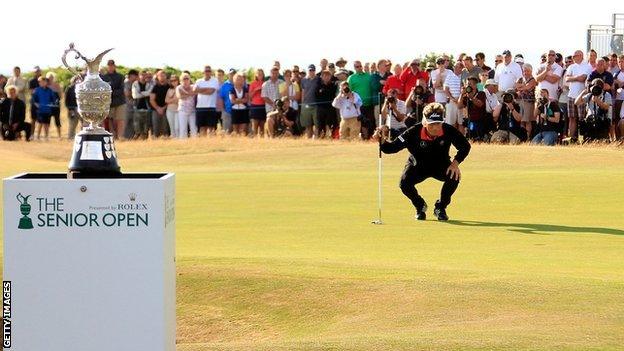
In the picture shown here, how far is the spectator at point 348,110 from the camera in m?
32.0

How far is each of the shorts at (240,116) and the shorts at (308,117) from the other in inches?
59.2

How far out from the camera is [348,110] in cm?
3259

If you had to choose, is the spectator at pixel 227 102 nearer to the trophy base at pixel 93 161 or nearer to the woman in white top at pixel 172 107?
the woman in white top at pixel 172 107

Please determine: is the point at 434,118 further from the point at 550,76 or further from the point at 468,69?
the point at 468,69

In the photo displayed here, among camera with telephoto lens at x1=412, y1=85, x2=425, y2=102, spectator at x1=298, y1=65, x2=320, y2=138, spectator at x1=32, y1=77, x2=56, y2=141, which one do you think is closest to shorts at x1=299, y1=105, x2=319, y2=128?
spectator at x1=298, y1=65, x2=320, y2=138

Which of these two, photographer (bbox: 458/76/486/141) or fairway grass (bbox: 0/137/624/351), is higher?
photographer (bbox: 458/76/486/141)

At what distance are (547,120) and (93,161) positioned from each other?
79.6 ft

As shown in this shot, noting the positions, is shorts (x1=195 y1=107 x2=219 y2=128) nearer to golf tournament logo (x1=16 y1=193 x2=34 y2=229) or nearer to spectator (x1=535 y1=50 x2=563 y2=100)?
spectator (x1=535 y1=50 x2=563 y2=100)

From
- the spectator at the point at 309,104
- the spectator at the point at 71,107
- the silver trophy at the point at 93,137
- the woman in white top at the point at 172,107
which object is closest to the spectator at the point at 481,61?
the spectator at the point at 309,104

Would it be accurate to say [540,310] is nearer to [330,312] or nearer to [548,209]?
[330,312]

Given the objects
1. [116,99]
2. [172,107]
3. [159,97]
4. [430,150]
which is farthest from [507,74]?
[430,150]

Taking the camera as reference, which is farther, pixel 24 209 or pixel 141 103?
pixel 141 103

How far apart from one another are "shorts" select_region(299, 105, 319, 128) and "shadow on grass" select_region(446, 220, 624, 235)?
15.5m

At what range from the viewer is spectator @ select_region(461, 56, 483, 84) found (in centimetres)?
3059
